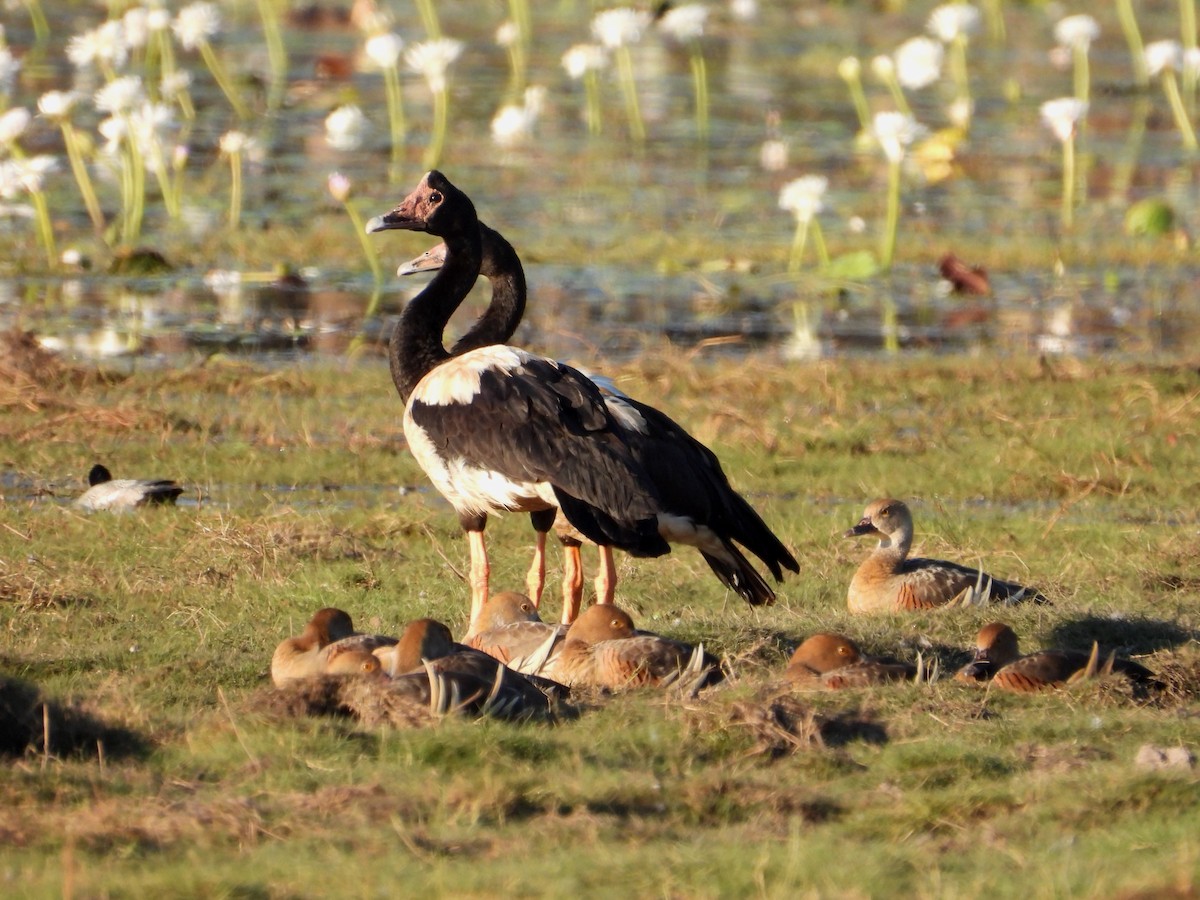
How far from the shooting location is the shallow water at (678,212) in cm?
1356

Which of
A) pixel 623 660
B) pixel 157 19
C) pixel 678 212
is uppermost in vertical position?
pixel 157 19

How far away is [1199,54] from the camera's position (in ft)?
66.2

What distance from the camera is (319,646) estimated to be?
Result: 6.17 metres

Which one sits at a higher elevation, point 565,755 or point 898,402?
point 565,755

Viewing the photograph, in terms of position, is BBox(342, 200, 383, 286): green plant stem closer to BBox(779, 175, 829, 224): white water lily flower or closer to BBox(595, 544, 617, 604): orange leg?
BBox(779, 175, 829, 224): white water lily flower

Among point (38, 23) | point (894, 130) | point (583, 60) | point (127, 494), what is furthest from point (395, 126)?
point (127, 494)

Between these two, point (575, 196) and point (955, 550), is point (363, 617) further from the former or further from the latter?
point (575, 196)

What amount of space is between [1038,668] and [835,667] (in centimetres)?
61

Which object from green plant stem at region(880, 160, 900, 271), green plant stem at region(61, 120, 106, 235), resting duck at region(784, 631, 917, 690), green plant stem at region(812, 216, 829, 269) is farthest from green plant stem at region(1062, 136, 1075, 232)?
resting duck at region(784, 631, 917, 690)

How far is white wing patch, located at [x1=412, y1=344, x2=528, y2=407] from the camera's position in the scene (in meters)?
7.21

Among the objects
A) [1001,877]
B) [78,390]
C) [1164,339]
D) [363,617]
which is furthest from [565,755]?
[1164,339]

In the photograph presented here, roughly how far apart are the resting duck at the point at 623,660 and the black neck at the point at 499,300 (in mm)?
2233

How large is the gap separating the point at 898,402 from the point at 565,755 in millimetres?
6653

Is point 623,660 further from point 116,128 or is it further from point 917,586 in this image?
point 116,128
